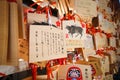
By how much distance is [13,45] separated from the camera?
880 mm

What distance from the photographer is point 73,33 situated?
163cm

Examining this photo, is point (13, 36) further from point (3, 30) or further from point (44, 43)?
point (44, 43)

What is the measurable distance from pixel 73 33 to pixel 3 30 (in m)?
0.88

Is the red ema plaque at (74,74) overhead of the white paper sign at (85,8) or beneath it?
beneath

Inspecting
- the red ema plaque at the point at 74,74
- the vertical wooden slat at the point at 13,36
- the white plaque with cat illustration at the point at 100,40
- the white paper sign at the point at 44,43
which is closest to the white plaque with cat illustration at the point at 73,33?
the white paper sign at the point at 44,43

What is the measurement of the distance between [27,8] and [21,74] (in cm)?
43

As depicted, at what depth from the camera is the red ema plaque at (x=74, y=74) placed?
132cm

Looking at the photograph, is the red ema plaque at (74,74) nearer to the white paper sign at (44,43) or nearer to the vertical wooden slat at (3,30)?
the white paper sign at (44,43)

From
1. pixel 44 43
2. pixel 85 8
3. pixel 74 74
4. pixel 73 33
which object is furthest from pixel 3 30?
pixel 85 8

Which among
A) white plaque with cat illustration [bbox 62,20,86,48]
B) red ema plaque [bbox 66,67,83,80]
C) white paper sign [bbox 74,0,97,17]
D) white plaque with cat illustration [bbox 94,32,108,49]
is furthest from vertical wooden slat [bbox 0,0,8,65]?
white plaque with cat illustration [bbox 94,32,108,49]

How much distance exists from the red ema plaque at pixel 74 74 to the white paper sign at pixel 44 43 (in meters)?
0.14

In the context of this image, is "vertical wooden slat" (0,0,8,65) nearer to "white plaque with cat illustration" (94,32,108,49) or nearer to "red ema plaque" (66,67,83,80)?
"red ema plaque" (66,67,83,80)

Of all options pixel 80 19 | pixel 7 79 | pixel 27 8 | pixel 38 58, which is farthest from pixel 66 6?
pixel 7 79

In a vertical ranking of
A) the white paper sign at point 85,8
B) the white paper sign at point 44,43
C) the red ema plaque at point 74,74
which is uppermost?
the white paper sign at point 85,8
